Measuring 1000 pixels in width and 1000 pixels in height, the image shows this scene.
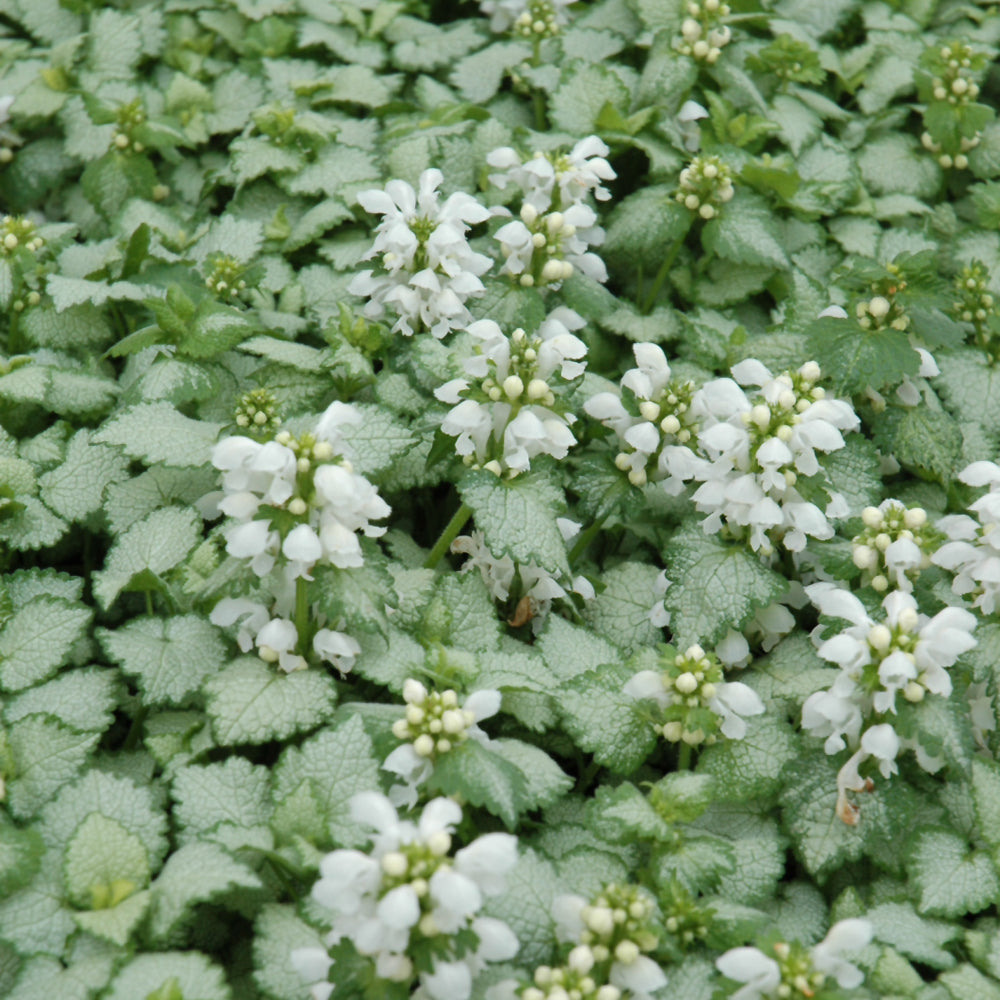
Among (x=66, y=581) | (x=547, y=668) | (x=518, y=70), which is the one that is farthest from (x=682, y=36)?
(x=66, y=581)

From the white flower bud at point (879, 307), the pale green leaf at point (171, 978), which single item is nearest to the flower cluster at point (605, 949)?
the pale green leaf at point (171, 978)

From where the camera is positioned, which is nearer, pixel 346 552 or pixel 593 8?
pixel 346 552

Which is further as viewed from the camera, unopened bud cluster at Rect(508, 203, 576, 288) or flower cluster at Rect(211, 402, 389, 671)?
unopened bud cluster at Rect(508, 203, 576, 288)

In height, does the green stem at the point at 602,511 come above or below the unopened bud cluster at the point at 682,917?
above

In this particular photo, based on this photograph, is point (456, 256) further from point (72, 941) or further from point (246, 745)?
point (72, 941)

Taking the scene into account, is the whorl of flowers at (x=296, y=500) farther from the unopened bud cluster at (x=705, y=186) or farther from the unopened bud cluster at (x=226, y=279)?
the unopened bud cluster at (x=705, y=186)

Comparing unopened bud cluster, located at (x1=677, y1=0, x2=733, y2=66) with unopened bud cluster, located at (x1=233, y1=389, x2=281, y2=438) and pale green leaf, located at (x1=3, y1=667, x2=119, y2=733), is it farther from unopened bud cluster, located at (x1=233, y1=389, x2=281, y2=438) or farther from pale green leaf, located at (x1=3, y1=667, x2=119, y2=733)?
pale green leaf, located at (x1=3, y1=667, x2=119, y2=733)

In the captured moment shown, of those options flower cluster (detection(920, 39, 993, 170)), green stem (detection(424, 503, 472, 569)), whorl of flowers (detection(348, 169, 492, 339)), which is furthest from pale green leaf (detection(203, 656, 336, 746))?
flower cluster (detection(920, 39, 993, 170))
